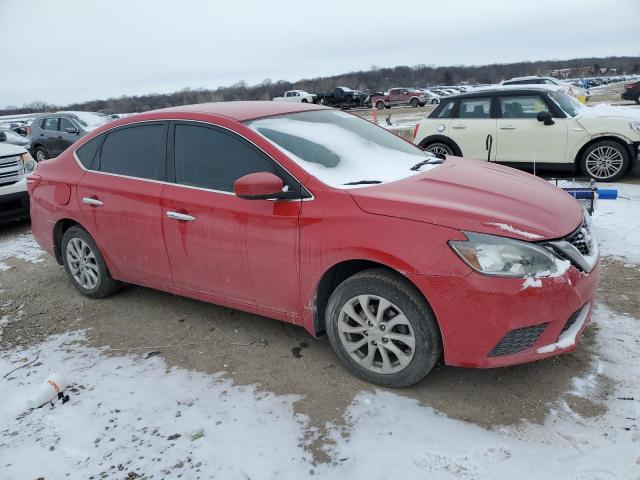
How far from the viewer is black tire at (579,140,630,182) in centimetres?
774

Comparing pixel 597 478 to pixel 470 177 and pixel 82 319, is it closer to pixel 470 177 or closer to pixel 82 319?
pixel 470 177

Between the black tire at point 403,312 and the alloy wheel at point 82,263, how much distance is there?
249 cm

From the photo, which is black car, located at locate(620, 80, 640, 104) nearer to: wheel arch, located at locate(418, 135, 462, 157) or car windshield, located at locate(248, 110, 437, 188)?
wheel arch, located at locate(418, 135, 462, 157)

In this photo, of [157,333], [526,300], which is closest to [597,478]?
[526,300]

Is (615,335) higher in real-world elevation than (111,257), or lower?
lower

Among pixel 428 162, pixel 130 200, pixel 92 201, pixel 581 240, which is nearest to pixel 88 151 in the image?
pixel 92 201

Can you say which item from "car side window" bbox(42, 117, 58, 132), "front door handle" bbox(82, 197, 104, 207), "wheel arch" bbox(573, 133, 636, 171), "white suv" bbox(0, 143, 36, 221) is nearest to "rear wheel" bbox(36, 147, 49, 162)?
"car side window" bbox(42, 117, 58, 132)

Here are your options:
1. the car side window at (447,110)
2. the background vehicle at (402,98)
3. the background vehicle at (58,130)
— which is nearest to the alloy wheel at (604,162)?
the car side window at (447,110)

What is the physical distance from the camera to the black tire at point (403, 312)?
9.05 feet

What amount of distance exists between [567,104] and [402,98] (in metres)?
36.0

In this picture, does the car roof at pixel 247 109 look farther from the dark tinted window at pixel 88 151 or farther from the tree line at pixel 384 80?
the tree line at pixel 384 80

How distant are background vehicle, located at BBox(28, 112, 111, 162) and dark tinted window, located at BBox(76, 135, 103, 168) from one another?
10.9 metres

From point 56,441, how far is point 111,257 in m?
1.81

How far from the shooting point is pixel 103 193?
411 centimetres
